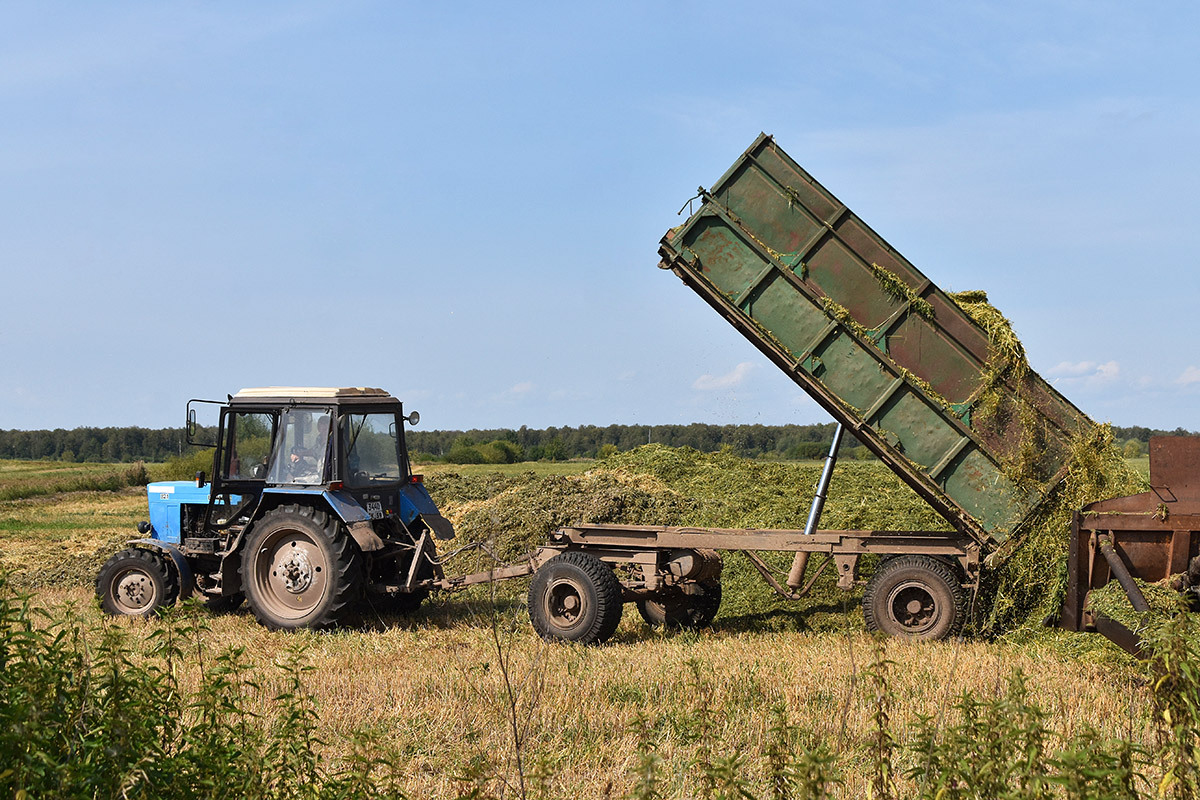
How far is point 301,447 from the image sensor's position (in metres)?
9.77

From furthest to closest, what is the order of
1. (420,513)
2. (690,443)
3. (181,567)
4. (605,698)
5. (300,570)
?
1. (690,443)
2. (420,513)
3. (181,567)
4. (300,570)
5. (605,698)

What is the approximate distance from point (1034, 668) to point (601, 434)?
161 feet

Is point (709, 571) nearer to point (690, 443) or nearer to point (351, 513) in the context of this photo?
point (351, 513)

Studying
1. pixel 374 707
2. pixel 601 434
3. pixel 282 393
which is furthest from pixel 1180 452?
pixel 601 434

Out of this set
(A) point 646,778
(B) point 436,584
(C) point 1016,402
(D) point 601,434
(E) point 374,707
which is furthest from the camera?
(D) point 601,434

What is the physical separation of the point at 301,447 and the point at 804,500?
5.66 meters

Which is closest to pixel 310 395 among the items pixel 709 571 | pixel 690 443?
pixel 709 571

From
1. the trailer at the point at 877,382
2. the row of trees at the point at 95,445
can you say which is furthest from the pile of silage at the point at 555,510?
the row of trees at the point at 95,445

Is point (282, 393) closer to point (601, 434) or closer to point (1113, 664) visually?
point (1113, 664)

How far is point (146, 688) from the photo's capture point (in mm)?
3494

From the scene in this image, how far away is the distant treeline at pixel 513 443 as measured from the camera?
40094 mm

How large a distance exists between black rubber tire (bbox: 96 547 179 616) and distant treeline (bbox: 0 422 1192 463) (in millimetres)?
20613


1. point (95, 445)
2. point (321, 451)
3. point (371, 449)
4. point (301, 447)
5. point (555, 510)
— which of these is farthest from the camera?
point (95, 445)

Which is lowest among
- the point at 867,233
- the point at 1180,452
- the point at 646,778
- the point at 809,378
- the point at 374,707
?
the point at 374,707
